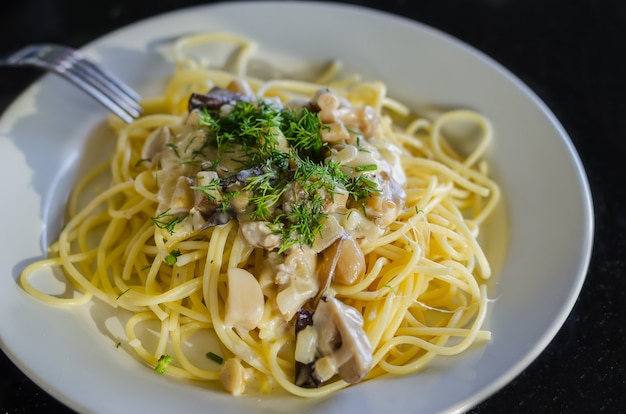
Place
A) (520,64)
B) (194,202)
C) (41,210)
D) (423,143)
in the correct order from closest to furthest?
(194,202), (41,210), (423,143), (520,64)

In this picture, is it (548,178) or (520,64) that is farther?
(520,64)

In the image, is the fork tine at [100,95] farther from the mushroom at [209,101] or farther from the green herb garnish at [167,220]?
the green herb garnish at [167,220]

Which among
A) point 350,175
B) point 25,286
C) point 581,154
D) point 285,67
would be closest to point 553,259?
point 350,175

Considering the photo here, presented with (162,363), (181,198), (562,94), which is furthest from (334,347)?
(562,94)

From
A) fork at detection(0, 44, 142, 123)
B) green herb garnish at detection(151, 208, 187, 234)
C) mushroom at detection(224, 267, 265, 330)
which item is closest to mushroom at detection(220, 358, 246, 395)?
mushroom at detection(224, 267, 265, 330)

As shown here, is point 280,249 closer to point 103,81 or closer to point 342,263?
point 342,263

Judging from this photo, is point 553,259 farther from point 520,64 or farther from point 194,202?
point 520,64
